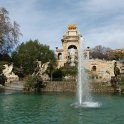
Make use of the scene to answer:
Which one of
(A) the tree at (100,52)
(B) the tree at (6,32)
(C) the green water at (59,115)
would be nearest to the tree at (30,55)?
(B) the tree at (6,32)

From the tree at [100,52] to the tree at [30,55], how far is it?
4273 centimetres

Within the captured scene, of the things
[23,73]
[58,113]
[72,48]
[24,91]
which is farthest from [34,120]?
[72,48]

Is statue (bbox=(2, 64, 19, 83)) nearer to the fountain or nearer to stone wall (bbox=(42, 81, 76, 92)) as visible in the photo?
stone wall (bbox=(42, 81, 76, 92))

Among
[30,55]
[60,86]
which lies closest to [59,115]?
[60,86]

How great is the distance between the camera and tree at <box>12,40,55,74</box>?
63.2 metres

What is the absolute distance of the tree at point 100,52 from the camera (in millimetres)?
106875

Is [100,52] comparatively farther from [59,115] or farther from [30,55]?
[59,115]

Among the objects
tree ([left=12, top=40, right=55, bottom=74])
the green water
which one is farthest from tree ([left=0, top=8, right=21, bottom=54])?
the green water

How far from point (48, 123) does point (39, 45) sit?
4632 cm

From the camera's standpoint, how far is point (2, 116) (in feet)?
72.9

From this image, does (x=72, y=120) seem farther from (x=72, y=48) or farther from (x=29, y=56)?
(x=72, y=48)

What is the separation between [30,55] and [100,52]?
48552 millimetres

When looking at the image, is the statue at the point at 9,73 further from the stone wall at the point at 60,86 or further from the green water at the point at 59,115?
the green water at the point at 59,115

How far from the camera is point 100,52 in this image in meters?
109
